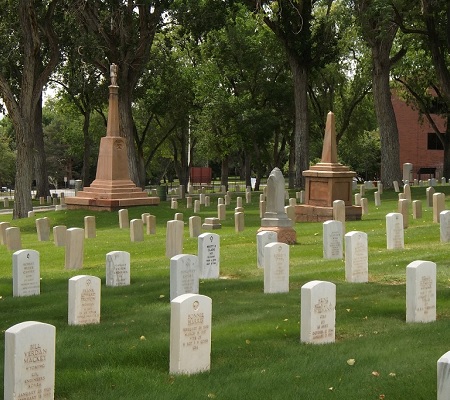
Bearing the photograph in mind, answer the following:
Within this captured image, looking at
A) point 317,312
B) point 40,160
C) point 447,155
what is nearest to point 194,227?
point 317,312

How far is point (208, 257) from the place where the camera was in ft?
46.0

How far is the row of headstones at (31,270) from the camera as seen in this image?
1240 centimetres

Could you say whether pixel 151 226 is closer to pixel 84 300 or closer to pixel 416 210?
pixel 416 210

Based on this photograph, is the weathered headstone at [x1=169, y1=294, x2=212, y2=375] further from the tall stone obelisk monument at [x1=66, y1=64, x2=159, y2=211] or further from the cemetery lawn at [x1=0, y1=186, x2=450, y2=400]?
the tall stone obelisk monument at [x1=66, y1=64, x2=159, y2=211]

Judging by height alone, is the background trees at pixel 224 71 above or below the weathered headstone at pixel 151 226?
above

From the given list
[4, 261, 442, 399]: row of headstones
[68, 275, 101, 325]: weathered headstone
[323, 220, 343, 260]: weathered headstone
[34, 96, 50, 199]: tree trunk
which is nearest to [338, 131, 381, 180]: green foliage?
[34, 96, 50, 199]: tree trunk

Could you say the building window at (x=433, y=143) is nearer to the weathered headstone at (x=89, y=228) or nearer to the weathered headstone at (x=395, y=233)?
the weathered headstone at (x=89, y=228)

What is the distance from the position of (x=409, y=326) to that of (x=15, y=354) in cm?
493

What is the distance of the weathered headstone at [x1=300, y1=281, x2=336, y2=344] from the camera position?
895 centimetres

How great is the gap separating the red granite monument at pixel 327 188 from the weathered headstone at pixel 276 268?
12.0 meters

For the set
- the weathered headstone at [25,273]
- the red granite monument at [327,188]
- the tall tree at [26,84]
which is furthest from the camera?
the tall tree at [26,84]

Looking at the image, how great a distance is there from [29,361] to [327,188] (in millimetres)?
18255

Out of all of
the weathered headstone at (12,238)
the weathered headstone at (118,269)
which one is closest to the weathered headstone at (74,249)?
the weathered headstone at (118,269)

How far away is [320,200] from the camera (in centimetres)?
2472
